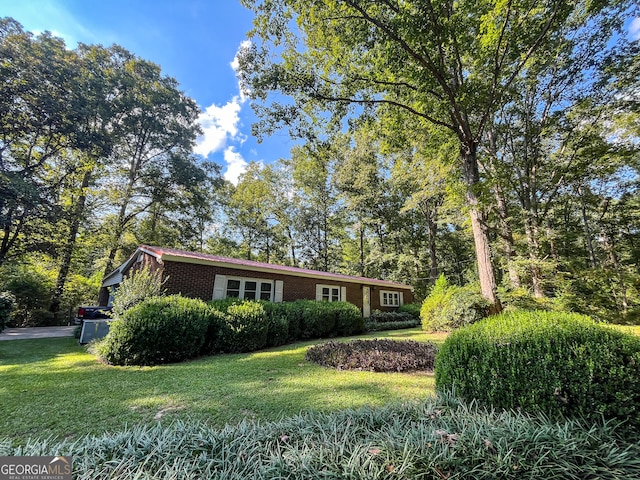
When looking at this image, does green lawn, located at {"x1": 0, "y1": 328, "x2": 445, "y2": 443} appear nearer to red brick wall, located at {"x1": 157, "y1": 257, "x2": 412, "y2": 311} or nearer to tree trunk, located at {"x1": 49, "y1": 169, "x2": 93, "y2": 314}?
red brick wall, located at {"x1": 157, "y1": 257, "x2": 412, "y2": 311}

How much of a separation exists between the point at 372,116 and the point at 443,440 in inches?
412

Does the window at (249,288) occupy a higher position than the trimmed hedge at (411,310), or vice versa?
the window at (249,288)

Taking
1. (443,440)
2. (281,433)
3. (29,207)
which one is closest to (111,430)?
(281,433)

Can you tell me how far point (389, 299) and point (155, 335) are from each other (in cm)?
1489

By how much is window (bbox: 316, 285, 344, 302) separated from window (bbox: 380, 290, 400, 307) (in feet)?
12.9

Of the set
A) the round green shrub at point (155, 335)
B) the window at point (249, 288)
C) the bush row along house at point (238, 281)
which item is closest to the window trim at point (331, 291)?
the bush row along house at point (238, 281)

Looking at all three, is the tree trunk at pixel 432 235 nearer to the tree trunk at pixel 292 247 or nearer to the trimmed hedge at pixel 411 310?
the trimmed hedge at pixel 411 310

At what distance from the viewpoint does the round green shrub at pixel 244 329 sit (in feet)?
23.9

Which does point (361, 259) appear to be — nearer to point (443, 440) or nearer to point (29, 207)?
point (29, 207)

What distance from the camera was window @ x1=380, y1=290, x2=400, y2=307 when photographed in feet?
57.8

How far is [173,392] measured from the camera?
4121 millimetres

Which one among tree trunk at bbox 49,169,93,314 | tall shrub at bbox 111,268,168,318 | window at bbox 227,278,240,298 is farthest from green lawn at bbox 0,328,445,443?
tree trunk at bbox 49,169,93,314

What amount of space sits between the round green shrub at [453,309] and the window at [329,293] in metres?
4.40

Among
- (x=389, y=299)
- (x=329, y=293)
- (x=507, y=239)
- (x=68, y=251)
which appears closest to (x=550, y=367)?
(x=507, y=239)
